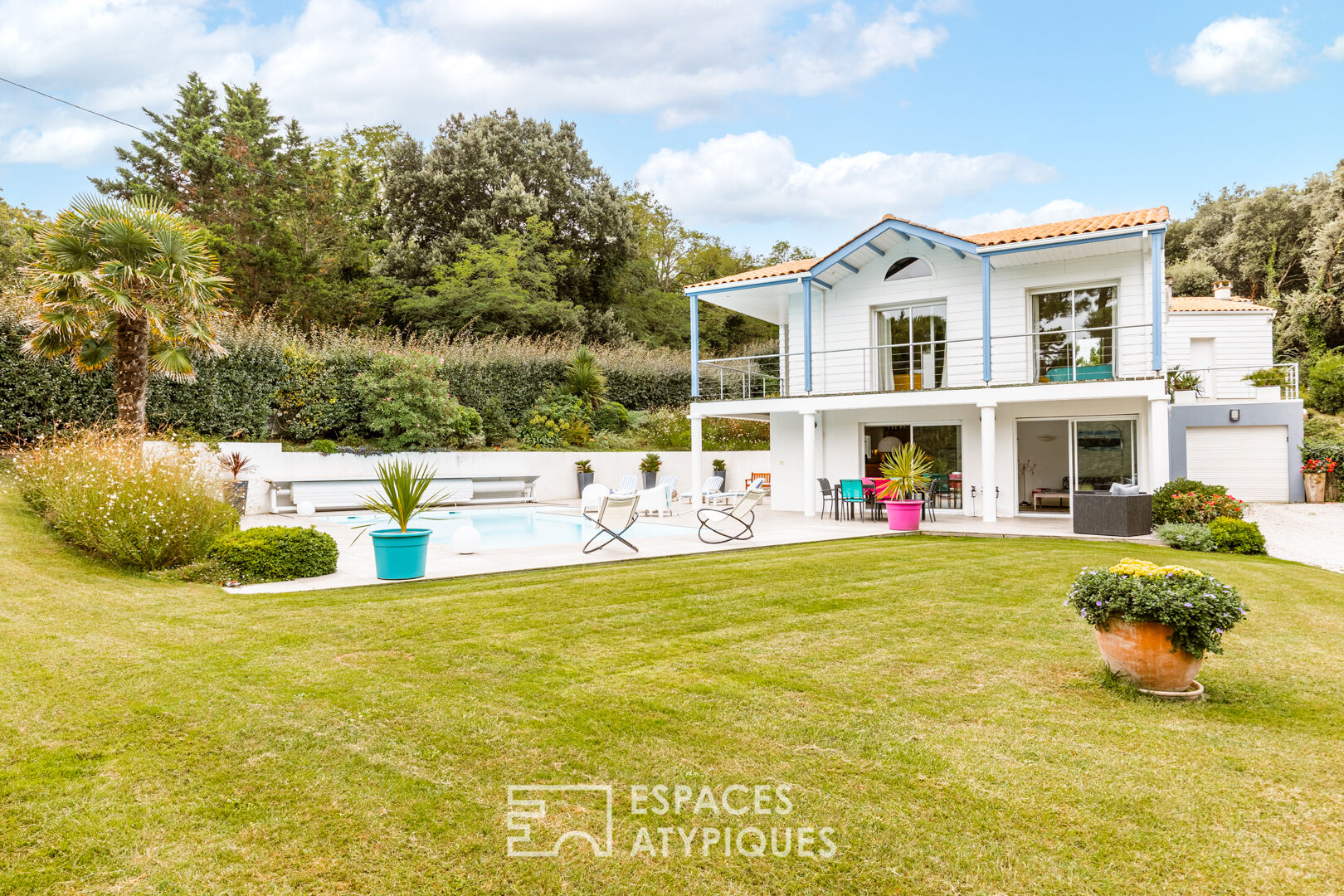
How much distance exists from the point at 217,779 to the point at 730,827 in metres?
2.03

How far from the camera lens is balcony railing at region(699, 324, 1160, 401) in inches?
565

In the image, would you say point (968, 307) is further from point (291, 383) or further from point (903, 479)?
point (291, 383)

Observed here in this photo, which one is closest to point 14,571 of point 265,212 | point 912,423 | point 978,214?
point 912,423

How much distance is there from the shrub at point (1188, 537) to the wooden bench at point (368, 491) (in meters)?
12.2

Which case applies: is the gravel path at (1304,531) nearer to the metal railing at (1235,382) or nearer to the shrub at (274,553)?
the metal railing at (1235,382)

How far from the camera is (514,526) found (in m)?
14.5

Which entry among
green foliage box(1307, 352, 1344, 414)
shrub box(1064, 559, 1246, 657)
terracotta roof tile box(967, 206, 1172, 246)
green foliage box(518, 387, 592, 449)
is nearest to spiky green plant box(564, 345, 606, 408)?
green foliage box(518, 387, 592, 449)

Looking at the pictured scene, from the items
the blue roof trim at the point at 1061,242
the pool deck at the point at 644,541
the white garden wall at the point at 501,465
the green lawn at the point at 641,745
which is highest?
the blue roof trim at the point at 1061,242

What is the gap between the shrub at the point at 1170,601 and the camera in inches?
153

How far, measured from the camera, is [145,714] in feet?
12.2

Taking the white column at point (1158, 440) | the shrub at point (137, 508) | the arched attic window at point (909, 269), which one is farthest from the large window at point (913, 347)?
the shrub at point (137, 508)

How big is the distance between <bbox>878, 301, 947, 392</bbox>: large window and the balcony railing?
0.06ft

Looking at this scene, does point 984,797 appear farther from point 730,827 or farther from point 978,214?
point 978,214

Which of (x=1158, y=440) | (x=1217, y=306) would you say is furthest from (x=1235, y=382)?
(x=1158, y=440)
